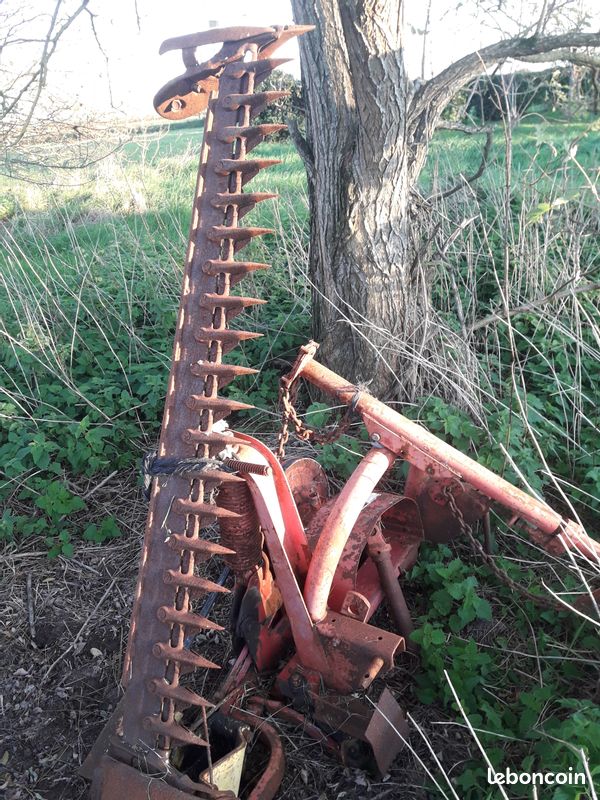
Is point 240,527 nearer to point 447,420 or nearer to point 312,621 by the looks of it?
point 312,621

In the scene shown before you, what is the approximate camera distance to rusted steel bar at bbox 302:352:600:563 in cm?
213

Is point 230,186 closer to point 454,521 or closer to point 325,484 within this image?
point 325,484

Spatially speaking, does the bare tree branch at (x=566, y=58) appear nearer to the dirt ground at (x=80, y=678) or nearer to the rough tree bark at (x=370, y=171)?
the rough tree bark at (x=370, y=171)

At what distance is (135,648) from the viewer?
6.12 feet

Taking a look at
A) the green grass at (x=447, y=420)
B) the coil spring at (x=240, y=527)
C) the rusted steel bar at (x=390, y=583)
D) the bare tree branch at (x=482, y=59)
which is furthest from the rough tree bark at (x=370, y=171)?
the coil spring at (x=240, y=527)

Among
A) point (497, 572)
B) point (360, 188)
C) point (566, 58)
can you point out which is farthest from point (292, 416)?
point (566, 58)

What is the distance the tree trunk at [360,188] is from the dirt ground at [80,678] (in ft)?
4.80

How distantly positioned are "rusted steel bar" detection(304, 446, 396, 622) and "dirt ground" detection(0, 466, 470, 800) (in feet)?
1.67

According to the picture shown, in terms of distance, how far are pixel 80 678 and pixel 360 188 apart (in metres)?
2.56

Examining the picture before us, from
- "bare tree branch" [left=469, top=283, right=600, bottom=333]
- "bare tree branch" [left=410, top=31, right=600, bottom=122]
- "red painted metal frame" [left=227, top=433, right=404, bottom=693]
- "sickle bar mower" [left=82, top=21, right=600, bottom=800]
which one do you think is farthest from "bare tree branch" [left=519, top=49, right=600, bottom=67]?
"red painted metal frame" [left=227, top=433, right=404, bottom=693]

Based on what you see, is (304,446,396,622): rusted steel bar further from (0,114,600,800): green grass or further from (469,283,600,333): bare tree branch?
(469,283,600,333): bare tree branch

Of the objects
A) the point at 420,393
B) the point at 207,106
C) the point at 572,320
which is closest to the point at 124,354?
the point at 420,393

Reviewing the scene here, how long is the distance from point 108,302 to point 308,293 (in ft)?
4.75

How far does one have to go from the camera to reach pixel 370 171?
3.11 m
